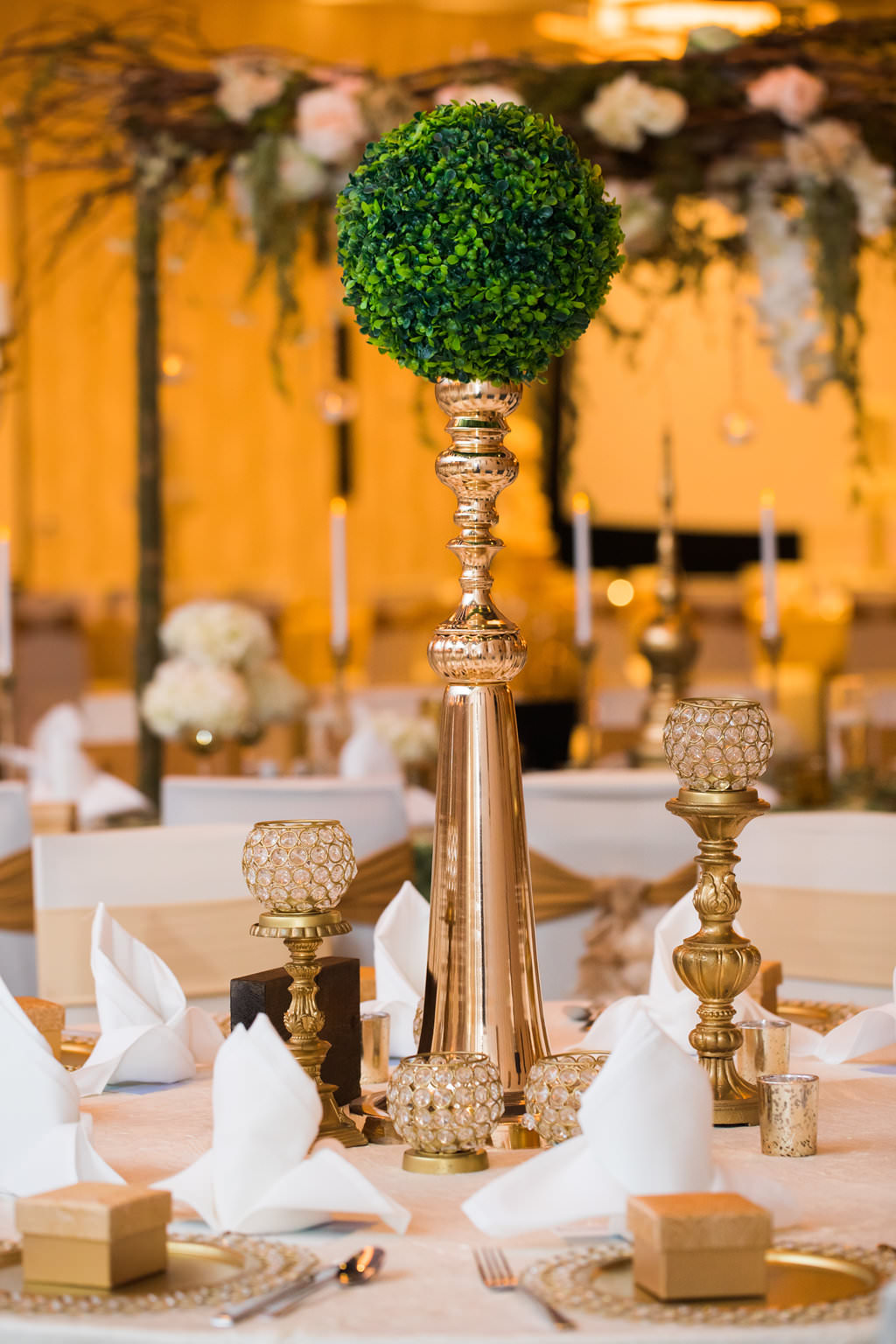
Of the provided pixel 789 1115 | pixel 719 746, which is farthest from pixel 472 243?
pixel 789 1115

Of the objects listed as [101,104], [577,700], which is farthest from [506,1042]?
[101,104]

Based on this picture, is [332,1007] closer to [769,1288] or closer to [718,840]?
[718,840]

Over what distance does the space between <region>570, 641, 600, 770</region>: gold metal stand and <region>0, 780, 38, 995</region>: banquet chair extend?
4.59ft

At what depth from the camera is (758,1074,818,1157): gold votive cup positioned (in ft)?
4.25

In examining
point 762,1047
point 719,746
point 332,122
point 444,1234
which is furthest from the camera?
point 332,122

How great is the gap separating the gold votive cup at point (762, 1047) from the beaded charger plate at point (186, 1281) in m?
0.53

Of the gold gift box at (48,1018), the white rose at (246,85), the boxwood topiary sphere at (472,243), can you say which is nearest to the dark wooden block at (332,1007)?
the gold gift box at (48,1018)

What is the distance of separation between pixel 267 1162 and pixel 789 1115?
15.2 inches

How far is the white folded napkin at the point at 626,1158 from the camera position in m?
1.11

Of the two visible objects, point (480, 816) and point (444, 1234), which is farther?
point (480, 816)

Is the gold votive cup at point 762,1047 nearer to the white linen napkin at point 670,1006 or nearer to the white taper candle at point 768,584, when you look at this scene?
the white linen napkin at point 670,1006

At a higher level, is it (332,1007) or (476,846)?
(476,846)

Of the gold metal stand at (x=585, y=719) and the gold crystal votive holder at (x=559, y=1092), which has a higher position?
the gold metal stand at (x=585, y=719)

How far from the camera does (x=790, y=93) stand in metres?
3.43
